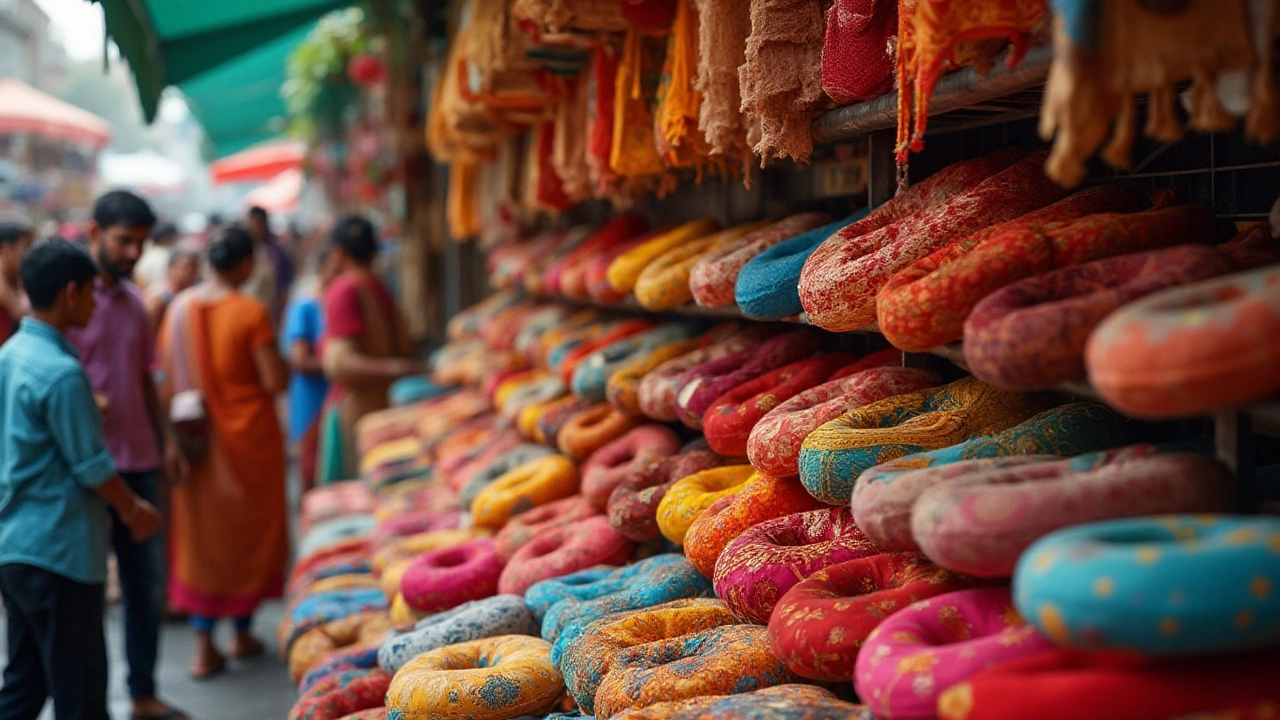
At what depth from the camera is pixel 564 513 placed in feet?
11.4

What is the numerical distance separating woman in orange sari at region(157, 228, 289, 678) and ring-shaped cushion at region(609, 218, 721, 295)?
209cm

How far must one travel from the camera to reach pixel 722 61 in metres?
2.58

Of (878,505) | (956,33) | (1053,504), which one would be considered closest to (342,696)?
(878,505)

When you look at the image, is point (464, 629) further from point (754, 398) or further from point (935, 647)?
point (935, 647)

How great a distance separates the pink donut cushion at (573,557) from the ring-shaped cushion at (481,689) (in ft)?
1.46

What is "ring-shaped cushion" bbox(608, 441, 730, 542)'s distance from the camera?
2.94 metres

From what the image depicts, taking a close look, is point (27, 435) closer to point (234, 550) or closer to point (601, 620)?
point (601, 620)

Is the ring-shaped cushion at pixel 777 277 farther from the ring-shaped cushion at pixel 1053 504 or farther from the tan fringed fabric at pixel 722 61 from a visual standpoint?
the ring-shaped cushion at pixel 1053 504

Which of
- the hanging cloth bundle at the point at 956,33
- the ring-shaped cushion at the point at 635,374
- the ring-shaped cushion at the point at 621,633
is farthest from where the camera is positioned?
the ring-shaped cushion at the point at 635,374

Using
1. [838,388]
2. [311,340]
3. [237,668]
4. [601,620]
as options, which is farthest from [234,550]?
[838,388]

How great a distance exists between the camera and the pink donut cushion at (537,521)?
3352 mm

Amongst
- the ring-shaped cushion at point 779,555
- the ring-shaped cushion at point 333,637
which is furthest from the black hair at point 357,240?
the ring-shaped cushion at point 779,555

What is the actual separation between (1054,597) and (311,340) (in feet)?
19.1

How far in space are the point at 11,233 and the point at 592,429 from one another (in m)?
2.74
